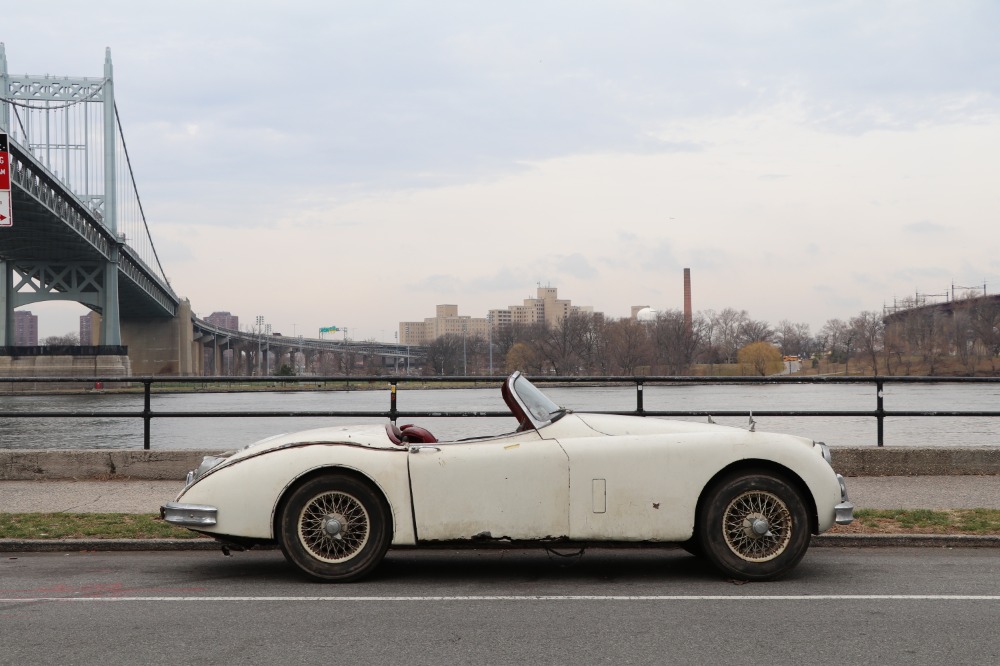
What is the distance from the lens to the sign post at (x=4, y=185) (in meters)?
8.89

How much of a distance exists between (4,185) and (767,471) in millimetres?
7063

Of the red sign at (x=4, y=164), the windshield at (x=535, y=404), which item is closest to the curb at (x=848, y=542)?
the windshield at (x=535, y=404)

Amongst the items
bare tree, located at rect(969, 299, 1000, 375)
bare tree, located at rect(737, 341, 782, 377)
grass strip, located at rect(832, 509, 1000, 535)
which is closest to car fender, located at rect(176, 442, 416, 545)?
grass strip, located at rect(832, 509, 1000, 535)

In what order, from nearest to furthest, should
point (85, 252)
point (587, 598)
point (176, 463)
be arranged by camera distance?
point (587, 598) < point (176, 463) < point (85, 252)

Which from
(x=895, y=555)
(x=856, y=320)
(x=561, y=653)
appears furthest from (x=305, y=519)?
(x=856, y=320)

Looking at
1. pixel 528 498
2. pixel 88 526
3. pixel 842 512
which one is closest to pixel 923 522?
pixel 842 512

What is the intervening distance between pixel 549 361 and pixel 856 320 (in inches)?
1575

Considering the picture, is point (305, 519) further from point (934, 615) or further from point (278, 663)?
point (934, 615)

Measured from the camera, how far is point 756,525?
6316 mm

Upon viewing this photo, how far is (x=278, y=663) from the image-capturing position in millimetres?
4688

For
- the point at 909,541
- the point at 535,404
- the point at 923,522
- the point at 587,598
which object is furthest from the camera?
the point at 923,522

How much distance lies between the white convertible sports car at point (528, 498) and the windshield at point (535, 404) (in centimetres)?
14

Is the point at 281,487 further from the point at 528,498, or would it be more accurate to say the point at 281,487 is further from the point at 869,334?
the point at 869,334

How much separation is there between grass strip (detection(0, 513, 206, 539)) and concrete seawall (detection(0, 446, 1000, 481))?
2270 millimetres
